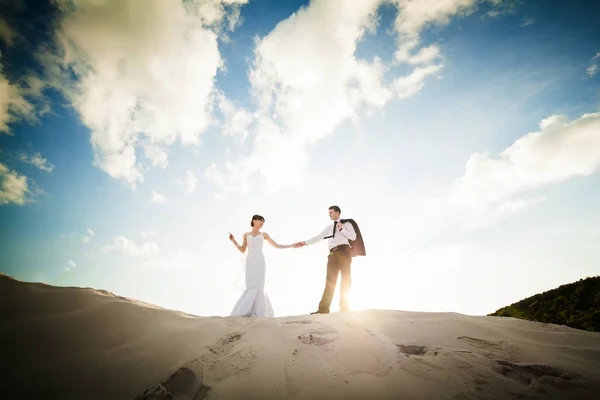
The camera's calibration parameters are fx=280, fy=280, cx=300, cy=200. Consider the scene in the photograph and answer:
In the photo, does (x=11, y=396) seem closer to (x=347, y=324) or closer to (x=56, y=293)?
(x=56, y=293)

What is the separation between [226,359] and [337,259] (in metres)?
4.05

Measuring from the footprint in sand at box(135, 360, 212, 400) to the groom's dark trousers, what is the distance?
12.9ft

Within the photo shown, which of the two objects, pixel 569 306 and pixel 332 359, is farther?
pixel 569 306

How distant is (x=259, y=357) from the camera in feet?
7.36

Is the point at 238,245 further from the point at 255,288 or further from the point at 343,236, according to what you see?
the point at 343,236

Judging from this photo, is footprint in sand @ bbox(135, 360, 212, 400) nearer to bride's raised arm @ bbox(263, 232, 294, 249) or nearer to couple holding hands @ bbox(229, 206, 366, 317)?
couple holding hands @ bbox(229, 206, 366, 317)

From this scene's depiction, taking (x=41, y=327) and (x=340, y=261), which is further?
(x=340, y=261)

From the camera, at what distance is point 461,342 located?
259 cm

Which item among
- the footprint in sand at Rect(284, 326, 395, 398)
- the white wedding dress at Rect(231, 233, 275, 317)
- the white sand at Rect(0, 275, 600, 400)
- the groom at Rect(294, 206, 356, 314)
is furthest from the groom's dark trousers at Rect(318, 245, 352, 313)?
the footprint in sand at Rect(284, 326, 395, 398)

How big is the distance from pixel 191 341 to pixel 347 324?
153 centimetres

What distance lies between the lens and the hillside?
5500 mm

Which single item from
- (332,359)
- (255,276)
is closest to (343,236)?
(255,276)

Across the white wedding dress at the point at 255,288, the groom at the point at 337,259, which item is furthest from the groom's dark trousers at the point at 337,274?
the white wedding dress at the point at 255,288

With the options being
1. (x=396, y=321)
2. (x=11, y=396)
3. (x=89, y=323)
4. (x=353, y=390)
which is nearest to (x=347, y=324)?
(x=396, y=321)
